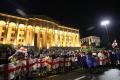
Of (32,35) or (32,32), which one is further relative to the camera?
(32,32)

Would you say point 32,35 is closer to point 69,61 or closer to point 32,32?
point 32,32

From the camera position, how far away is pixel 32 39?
63188mm

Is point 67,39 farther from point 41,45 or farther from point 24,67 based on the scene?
point 24,67

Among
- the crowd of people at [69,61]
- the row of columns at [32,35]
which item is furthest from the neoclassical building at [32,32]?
the crowd of people at [69,61]

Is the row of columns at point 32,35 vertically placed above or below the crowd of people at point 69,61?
above

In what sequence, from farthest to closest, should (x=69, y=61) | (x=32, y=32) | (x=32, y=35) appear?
(x=32, y=32)
(x=32, y=35)
(x=69, y=61)

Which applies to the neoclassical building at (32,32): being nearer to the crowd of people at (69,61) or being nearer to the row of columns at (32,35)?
the row of columns at (32,35)

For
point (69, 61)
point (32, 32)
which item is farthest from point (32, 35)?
point (69, 61)

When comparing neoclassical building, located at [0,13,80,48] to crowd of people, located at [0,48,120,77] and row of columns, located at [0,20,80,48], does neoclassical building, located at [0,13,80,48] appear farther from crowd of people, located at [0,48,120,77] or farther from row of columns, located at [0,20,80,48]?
crowd of people, located at [0,48,120,77]

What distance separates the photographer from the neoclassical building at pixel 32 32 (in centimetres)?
5606

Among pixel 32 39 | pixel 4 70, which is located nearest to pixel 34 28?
Answer: pixel 32 39

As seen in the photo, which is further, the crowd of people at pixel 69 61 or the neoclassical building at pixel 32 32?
the neoclassical building at pixel 32 32

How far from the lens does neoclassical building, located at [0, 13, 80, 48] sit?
56.1 m

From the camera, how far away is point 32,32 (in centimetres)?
6431
